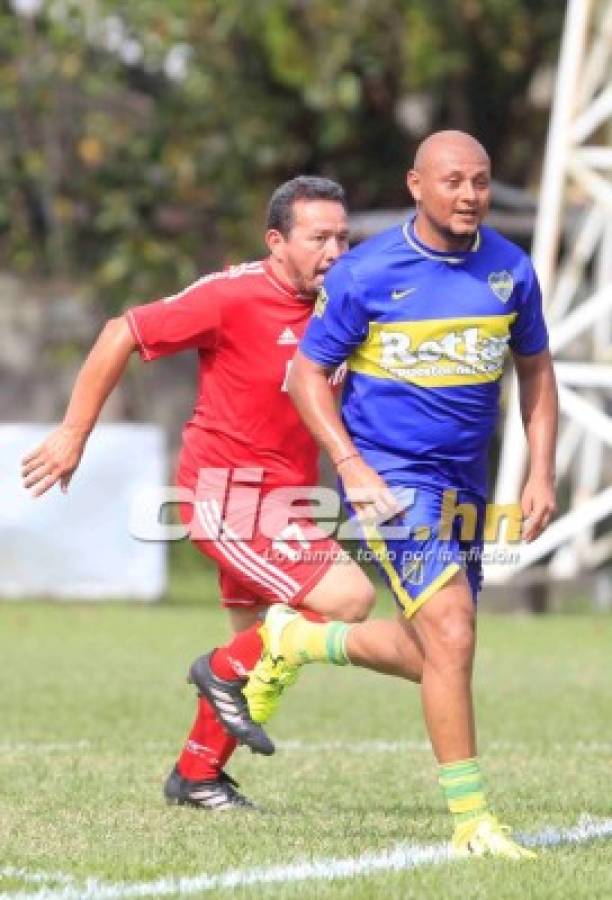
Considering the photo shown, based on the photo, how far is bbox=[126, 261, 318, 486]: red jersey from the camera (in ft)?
26.1

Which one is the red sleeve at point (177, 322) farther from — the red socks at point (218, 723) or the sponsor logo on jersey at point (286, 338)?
the red socks at point (218, 723)

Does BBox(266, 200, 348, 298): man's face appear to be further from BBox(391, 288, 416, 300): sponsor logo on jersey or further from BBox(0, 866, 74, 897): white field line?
BBox(0, 866, 74, 897): white field line

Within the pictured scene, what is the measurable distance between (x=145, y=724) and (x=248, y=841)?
4.42m

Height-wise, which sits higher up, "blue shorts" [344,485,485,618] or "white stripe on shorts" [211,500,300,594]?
"blue shorts" [344,485,485,618]

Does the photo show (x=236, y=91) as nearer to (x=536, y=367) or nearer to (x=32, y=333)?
(x=32, y=333)

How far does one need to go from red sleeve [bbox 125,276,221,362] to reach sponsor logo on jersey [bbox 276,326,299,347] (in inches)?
8.8

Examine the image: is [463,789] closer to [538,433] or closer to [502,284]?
[538,433]

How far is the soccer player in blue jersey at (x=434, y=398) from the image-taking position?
6.76 m

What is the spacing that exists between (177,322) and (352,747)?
10.1 feet

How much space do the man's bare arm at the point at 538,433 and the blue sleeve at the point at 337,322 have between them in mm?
609

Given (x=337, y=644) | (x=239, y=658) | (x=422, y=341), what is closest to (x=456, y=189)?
(x=422, y=341)

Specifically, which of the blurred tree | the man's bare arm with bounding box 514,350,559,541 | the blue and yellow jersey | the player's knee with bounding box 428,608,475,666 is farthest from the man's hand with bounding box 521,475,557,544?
the blurred tree

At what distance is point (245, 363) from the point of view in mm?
8039

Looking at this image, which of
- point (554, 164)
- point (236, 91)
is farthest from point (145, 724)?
point (236, 91)
